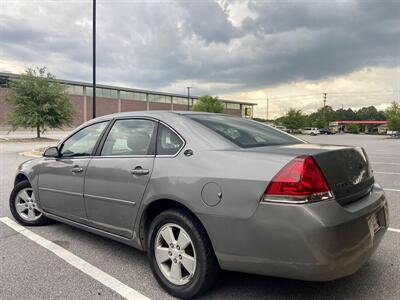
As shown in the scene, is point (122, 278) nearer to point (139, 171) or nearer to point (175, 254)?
point (175, 254)

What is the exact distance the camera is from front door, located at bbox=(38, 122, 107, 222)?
379cm

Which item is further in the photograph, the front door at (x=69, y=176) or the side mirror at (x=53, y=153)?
the side mirror at (x=53, y=153)

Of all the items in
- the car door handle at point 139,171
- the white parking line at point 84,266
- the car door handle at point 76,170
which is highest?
the car door handle at point 139,171

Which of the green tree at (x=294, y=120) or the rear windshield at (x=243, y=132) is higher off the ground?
the green tree at (x=294, y=120)

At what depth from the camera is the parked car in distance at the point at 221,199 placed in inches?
91.0

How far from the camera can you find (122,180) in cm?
325

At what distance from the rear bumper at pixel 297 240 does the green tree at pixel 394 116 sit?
208 ft

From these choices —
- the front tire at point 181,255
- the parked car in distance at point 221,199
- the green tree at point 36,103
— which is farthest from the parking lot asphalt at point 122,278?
the green tree at point 36,103

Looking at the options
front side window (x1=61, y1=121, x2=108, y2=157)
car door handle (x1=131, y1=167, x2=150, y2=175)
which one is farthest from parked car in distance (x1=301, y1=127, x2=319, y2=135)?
car door handle (x1=131, y1=167, x2=150, y2=175)

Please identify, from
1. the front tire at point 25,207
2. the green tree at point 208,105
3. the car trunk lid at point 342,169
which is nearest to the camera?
the car trunk lid at point 342,169

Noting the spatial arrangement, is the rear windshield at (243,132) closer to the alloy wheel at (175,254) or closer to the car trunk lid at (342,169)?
the car trunk lid at (342,169)

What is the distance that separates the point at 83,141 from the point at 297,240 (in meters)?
2.81

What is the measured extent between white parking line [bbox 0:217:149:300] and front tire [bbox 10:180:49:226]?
0.14 meters

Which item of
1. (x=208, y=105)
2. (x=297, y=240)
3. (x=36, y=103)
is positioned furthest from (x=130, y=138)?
(x=208, y=105)
